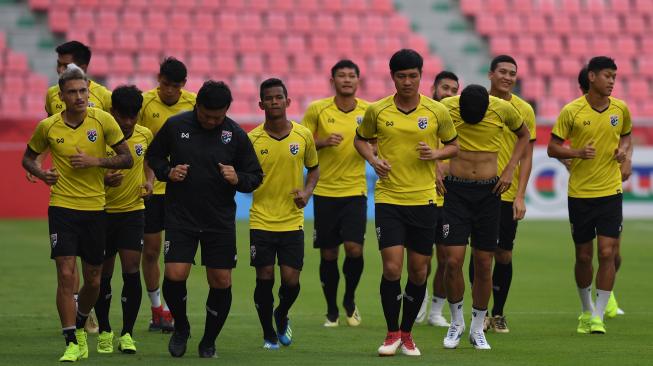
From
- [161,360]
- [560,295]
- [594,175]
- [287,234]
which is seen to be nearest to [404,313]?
[287,234]

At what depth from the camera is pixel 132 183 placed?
Answer: 11055 mm

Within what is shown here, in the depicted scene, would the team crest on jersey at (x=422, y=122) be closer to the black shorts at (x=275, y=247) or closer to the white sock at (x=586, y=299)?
the black shorts at (x=275, y=247)

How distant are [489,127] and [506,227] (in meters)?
1.72

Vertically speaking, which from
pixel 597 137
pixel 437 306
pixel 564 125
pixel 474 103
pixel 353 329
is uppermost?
pixel 474 103

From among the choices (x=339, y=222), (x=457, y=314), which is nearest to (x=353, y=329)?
(x=339, y=222)

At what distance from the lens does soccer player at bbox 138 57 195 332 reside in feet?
39.5

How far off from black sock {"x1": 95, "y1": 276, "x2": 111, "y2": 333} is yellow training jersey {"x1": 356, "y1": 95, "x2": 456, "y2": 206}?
2558 mm

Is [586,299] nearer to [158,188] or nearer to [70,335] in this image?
[158,188]

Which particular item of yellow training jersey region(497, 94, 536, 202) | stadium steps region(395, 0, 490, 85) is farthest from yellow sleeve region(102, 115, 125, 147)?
stadium steps region(395, 0, 490, 85)

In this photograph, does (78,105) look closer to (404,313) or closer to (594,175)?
(404,313)

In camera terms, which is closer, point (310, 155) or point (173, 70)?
point (310, 155)

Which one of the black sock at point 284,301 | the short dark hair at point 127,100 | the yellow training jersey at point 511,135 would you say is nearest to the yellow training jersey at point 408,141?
the black sock at point 284,301

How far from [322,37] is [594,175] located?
20365 millimetres

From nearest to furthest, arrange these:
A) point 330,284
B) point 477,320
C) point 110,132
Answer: point 110,132
point 477,320
point 330,284
